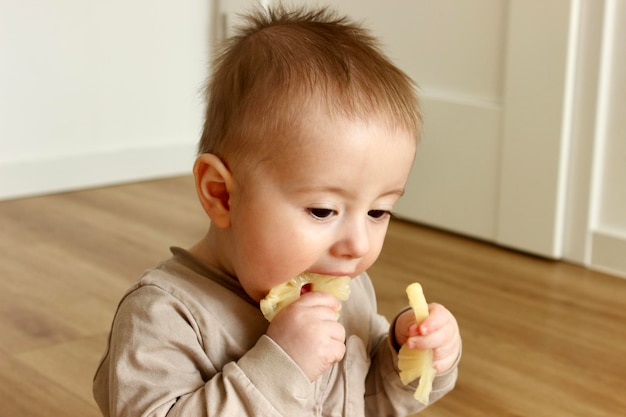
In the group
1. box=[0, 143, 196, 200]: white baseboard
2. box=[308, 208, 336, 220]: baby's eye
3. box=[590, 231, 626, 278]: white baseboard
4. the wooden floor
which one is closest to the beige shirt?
box=[308, 208, 336, 220]: baby's eye

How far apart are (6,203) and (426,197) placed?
0.85 metres

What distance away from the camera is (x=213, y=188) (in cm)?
81

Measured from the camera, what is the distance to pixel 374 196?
0.77 meters

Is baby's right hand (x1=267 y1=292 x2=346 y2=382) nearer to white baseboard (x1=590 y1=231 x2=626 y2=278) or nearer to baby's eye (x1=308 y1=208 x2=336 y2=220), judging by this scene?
baby's eye (x1=308 y1=208 x2=336 y2=220)

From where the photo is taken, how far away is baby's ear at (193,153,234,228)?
79 centimetres

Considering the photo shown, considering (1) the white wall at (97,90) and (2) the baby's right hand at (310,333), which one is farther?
(1) the white wall at (97,90)

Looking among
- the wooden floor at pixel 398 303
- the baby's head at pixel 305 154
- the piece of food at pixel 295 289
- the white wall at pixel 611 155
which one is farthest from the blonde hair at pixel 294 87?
the white wall at pixel 611 155

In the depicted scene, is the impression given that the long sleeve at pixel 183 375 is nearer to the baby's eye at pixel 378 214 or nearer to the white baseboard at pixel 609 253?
the baby's eye at pixel 378 214

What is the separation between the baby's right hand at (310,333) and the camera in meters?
0.76

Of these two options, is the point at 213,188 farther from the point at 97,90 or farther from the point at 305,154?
the point at 97,90

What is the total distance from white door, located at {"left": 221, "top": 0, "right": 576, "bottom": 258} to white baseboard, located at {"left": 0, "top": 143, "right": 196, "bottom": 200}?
601 millimetres

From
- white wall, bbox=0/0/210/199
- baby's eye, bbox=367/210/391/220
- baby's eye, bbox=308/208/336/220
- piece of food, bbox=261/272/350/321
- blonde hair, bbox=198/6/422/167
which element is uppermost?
blonde hair, bbox=198/6/422/167

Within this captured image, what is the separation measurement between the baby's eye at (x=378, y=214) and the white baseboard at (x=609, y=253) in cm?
90

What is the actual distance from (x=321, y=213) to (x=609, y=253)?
0.98 metres
